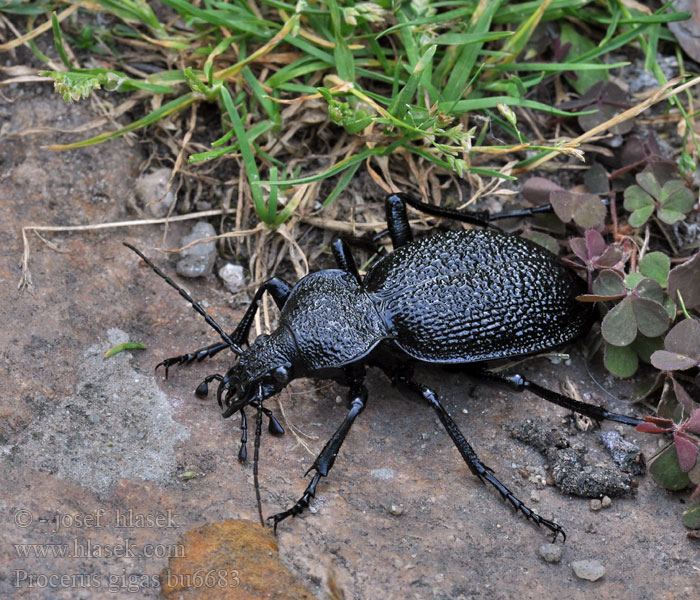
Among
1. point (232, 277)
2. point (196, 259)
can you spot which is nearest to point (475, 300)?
point (232, 277)

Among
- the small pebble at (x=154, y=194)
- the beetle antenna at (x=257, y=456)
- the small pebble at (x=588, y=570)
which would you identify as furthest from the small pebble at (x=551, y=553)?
the small pebble at (x=154, y=194)

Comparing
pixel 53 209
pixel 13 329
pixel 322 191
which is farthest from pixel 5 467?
pixel 322 191

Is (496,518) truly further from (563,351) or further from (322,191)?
(322,191)

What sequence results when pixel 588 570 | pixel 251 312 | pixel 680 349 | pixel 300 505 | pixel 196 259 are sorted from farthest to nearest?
pixel 196 259 < pixel 251 312 < pixel 680 349 < pixel 300 505 < pixel 588 570

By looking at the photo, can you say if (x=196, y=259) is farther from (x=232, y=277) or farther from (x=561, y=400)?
(x=561, y=400)

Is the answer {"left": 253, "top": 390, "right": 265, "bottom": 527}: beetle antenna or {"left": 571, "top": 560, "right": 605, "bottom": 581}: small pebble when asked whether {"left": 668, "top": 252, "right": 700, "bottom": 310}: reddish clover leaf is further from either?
{"left": 253, "top": 390, "right": 265, "bottom": 527}: beetle antenna

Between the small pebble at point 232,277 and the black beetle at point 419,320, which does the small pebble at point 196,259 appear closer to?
the small pebble at point 232,277
